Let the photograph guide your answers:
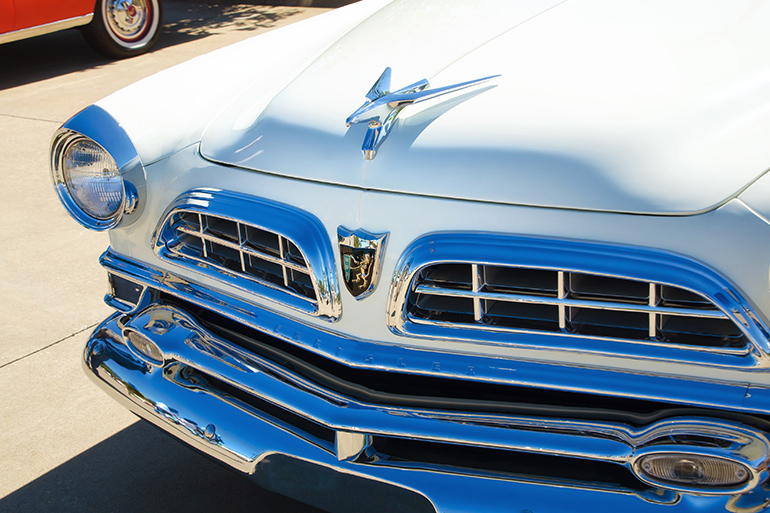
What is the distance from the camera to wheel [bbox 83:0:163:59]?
690 centimetres

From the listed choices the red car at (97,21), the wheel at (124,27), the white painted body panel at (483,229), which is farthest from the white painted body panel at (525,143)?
the wheel at (124,27)

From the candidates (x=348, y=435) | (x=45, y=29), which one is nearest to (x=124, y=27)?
(x=45, y=29)

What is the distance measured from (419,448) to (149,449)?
1.28 metres

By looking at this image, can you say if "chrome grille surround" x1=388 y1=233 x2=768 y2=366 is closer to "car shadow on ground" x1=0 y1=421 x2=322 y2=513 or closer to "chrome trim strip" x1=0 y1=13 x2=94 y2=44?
"car shadow on ground" x1=0 y1=421 x2=322 y2=513

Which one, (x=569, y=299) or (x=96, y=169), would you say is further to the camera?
(x=96, y=169)

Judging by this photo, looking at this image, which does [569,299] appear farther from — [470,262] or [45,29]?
[45,29]

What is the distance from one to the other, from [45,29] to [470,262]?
6.19m

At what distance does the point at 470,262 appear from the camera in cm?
137

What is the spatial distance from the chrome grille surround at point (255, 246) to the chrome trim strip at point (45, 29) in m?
5.29

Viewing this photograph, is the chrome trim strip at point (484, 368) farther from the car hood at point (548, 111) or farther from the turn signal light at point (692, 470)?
the car hood at point (548, 111)

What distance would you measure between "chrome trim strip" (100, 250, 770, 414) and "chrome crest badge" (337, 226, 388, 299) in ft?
0.42

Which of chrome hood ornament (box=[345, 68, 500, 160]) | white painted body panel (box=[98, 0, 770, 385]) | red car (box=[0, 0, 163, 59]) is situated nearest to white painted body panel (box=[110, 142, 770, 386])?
white painted body panel (box=[98, 0, 770, 385])

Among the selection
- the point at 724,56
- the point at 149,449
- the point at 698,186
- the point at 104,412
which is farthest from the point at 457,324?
the point at 104,412

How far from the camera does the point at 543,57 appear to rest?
1648 mm
